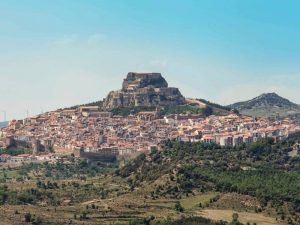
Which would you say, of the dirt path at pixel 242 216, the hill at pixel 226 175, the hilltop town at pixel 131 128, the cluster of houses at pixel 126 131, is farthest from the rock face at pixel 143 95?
the dirt path at pixel 242 216

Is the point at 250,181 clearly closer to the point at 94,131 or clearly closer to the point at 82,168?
the point at 82,168

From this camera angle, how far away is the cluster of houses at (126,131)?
425ft

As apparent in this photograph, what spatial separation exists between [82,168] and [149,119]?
41.4 meters

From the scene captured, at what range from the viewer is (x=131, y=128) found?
484 feet

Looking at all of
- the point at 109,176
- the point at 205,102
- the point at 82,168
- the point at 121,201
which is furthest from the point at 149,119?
the point at 121,201

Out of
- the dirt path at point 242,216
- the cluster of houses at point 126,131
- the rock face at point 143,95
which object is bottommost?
the dirt path at point 242,216

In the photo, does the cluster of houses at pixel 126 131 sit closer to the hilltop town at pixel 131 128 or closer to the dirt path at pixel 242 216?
the hilltop town at pixel 131 128

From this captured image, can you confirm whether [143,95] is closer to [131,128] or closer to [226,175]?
[131,128]

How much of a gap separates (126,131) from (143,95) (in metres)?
24.6

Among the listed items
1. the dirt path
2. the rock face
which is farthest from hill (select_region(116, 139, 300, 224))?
the rock face

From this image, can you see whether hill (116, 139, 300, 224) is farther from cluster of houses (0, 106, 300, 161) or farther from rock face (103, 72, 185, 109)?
rock face (103, 72, 185, 109)

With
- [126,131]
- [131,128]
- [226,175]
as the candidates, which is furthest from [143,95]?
[226,175]

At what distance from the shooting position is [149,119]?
514ft

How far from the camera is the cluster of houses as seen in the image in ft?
425
